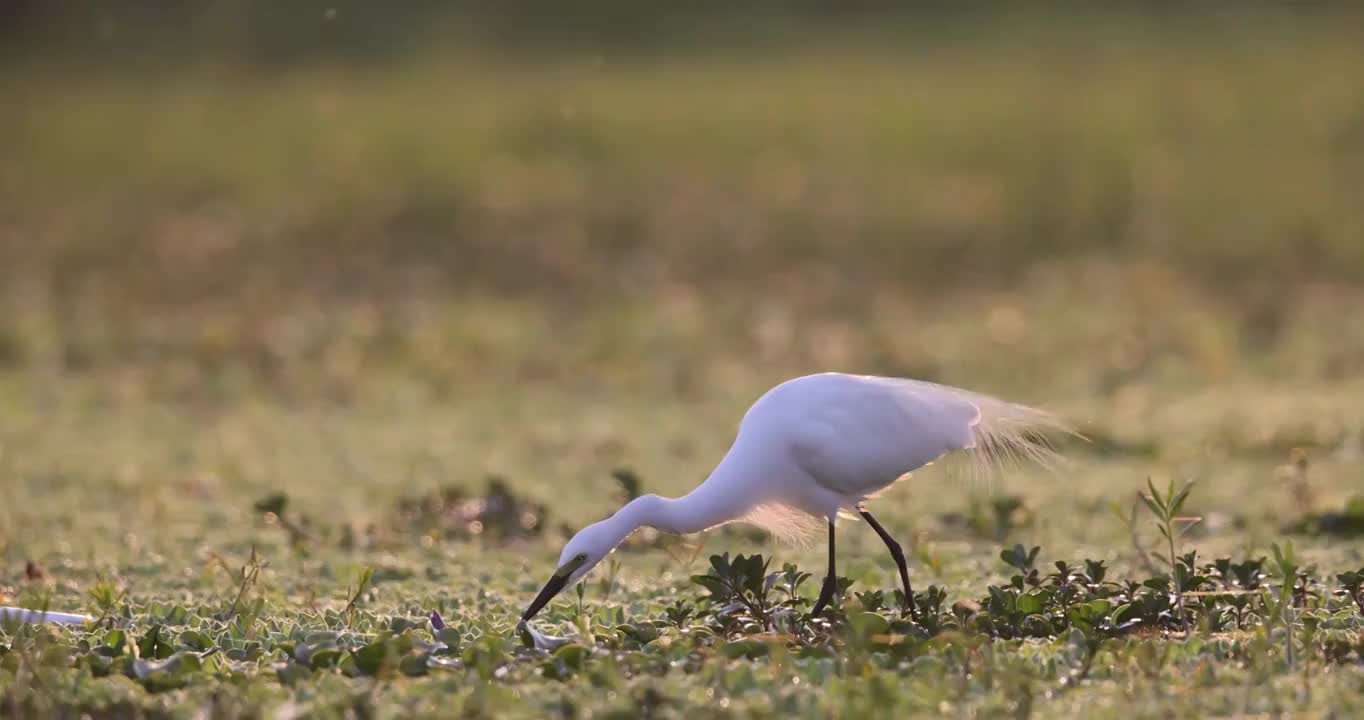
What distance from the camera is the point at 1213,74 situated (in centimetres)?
1716

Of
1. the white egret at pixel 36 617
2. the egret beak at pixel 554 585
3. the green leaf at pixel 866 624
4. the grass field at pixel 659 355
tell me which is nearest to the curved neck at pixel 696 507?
the egret beak at pixel 554 585

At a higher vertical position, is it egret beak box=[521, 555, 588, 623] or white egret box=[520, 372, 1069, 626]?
white egret box=[520, 372, 1069, 626]

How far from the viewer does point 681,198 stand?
14539 mm

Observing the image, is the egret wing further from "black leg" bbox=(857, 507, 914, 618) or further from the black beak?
the black beak

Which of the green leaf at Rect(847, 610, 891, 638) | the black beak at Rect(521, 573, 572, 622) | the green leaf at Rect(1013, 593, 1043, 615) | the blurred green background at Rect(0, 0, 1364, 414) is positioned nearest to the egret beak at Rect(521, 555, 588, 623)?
the black beak at Rect(521, 573, 572, 622)

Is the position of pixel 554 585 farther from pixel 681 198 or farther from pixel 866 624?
pixel 681 198

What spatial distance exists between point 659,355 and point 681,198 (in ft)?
12.1

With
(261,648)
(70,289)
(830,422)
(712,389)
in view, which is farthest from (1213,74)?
(261,648)

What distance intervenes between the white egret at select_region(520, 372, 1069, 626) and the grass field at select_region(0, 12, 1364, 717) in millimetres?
249

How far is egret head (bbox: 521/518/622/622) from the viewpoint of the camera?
4.61 meters

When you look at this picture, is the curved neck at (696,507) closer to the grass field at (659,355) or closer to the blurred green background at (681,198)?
the grass field at (659,355)

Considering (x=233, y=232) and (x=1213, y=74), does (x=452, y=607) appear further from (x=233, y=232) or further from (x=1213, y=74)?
(x=1213, y=74)

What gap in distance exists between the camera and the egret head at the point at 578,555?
4.61 metres

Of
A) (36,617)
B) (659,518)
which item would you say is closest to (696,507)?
(659,518)
